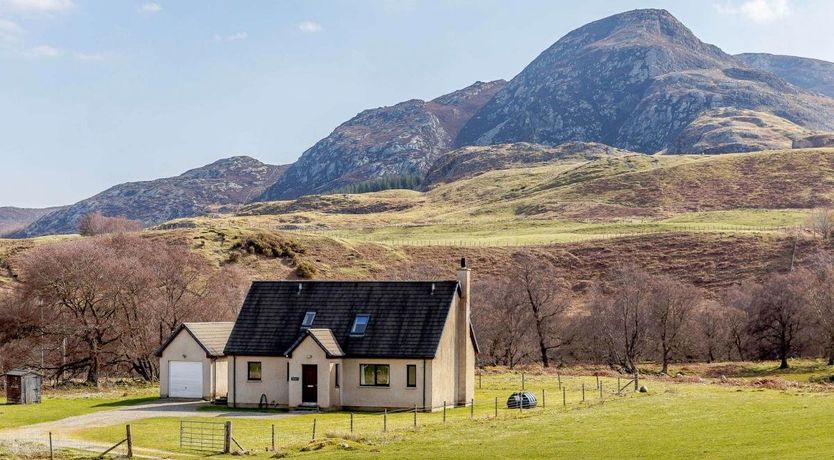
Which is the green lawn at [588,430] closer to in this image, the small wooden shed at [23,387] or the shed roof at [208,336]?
the shed roof at [208,336]

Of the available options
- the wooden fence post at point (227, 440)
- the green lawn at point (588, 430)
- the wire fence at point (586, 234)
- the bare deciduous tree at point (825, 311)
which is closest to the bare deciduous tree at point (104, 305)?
the green lawn at point (588, 430)

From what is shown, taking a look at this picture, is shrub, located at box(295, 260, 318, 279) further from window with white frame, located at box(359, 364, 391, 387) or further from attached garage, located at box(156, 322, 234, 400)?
window with white frame, located at box(359, 364, 391, 387)

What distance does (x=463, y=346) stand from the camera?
5838 cm

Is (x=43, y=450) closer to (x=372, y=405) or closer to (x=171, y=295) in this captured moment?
(x=372, y=405)

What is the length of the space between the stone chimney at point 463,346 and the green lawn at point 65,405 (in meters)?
20.5

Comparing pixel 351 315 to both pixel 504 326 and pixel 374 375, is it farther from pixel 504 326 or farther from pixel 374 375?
pixel 504 326

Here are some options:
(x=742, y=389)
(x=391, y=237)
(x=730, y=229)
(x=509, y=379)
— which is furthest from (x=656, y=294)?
(x=391, y=237)

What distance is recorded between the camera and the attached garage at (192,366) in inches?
2424

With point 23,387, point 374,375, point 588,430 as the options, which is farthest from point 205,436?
point 23,387

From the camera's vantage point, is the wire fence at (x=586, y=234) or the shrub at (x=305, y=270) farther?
the wire fence at (x=586, y=234)

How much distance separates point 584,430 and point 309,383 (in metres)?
21.2

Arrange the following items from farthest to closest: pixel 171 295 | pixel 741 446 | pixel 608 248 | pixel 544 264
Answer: pixel 608 248 < pixel 544 264 < pixel 171 295 < pixel 741 446

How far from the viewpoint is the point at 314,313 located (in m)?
58.8

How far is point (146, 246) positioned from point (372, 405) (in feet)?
200
